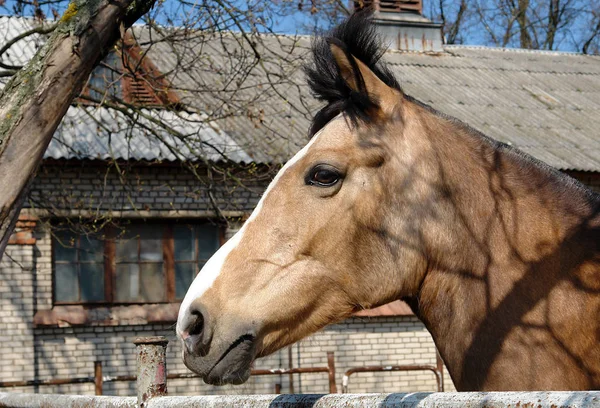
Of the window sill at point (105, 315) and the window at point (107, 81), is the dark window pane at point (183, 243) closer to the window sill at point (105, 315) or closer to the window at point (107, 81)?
the window sill at point (105, 315)

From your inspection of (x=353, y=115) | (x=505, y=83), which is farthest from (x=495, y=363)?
(x=505, y=83)

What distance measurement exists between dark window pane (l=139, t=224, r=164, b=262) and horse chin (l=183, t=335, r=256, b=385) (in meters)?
10.1

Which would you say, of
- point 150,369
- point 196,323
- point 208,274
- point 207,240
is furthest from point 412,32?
point 196,323

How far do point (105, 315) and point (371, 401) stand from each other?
35.3ft

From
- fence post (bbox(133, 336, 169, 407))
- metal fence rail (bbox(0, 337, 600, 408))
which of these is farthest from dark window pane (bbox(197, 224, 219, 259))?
fence post (bbox(133, 336, 169, 407))

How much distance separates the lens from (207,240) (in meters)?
13.0

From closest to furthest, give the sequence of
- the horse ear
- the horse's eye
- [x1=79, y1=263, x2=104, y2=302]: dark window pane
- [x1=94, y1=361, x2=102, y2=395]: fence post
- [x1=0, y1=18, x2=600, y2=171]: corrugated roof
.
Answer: the horse's eye → the horse ear → [x1=94, y1=361, x2=102, y2=395]: fence post → [x1=79, y1=263, x2=104, y2=302]: dark window pane → [x1=0, y1=18, x2=600, y2=171]: corrugated roof

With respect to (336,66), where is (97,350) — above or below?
below

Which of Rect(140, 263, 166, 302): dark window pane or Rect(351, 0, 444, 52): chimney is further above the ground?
Rect(351, 0, 444, 52): chimney

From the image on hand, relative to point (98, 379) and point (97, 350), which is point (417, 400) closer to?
point (98, 379)

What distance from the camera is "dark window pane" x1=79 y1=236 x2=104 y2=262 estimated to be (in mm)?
12398

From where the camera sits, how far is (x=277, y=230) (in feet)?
9.67

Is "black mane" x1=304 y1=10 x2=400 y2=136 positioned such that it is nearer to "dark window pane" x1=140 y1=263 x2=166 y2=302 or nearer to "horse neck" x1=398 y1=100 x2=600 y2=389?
"horse neck" x1=398 y1=100 x2=600 y2=389

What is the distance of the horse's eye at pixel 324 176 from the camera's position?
2986 millimetres
